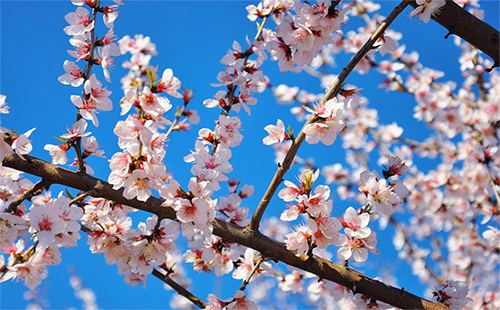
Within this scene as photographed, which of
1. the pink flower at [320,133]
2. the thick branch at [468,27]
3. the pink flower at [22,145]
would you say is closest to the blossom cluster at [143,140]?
the pink flower at [22,145]

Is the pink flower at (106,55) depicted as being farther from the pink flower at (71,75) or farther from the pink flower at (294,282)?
the pink flower at (294,282)

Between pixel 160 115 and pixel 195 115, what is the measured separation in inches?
Answer: 32.4

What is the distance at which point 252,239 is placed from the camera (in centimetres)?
161

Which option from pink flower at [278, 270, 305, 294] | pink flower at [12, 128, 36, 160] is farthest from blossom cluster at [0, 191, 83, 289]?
pink flower at [278, 270, 305, 294]

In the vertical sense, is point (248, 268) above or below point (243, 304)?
above

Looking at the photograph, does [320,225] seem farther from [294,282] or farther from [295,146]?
[294,282]

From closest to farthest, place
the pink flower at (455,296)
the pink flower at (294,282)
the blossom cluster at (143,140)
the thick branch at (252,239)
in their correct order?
the blossom cluster at (143,140) → the thick branch at (252,239) → the pink flower at (455,296) → the pink flower at (294,282)

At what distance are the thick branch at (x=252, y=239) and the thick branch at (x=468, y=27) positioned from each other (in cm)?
151

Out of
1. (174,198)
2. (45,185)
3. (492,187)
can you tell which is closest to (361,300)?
(174,198)

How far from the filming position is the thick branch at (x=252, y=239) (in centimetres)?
145

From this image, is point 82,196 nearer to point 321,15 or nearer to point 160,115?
point 160,115

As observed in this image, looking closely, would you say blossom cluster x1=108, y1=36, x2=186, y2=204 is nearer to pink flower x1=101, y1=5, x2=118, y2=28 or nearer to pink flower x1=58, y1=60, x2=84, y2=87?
pink flower x1=58, y1=60, x2=84, y2=87

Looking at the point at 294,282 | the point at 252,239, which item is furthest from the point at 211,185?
the point at 294,282

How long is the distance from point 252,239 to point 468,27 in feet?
5.79
